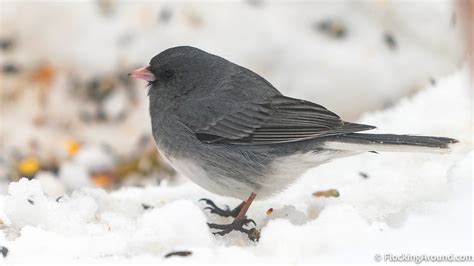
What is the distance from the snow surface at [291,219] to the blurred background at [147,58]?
70.2 inches

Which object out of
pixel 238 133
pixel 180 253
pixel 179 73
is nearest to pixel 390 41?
pixel 179 73

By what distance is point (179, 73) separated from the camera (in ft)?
12.0

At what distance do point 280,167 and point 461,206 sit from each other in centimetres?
78

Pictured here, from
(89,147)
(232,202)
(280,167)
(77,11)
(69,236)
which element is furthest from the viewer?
(77,11)

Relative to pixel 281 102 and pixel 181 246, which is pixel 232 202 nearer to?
pixel 281 102

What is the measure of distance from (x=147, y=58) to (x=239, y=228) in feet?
9.64

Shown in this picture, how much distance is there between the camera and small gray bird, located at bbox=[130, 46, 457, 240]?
3.35 meters

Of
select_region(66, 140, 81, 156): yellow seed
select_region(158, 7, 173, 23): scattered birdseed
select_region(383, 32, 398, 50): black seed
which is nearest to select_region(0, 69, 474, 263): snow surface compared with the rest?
select_region(66, 140, 81, 156): yellow seed

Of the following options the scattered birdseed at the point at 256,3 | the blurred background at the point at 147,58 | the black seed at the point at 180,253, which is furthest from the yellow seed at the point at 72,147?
the black seed at the point at 180,253

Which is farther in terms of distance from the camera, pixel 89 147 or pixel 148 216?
pixel 89 147

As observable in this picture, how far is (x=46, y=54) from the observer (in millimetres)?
5984

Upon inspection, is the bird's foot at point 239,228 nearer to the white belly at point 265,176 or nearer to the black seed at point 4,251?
the white belly at point 265,176

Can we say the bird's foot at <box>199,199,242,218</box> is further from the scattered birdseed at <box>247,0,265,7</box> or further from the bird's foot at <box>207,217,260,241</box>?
the scattered birdseed at <box>247,0,265,7</box>

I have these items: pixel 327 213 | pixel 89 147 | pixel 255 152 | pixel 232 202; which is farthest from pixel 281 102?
pixel 89 147
